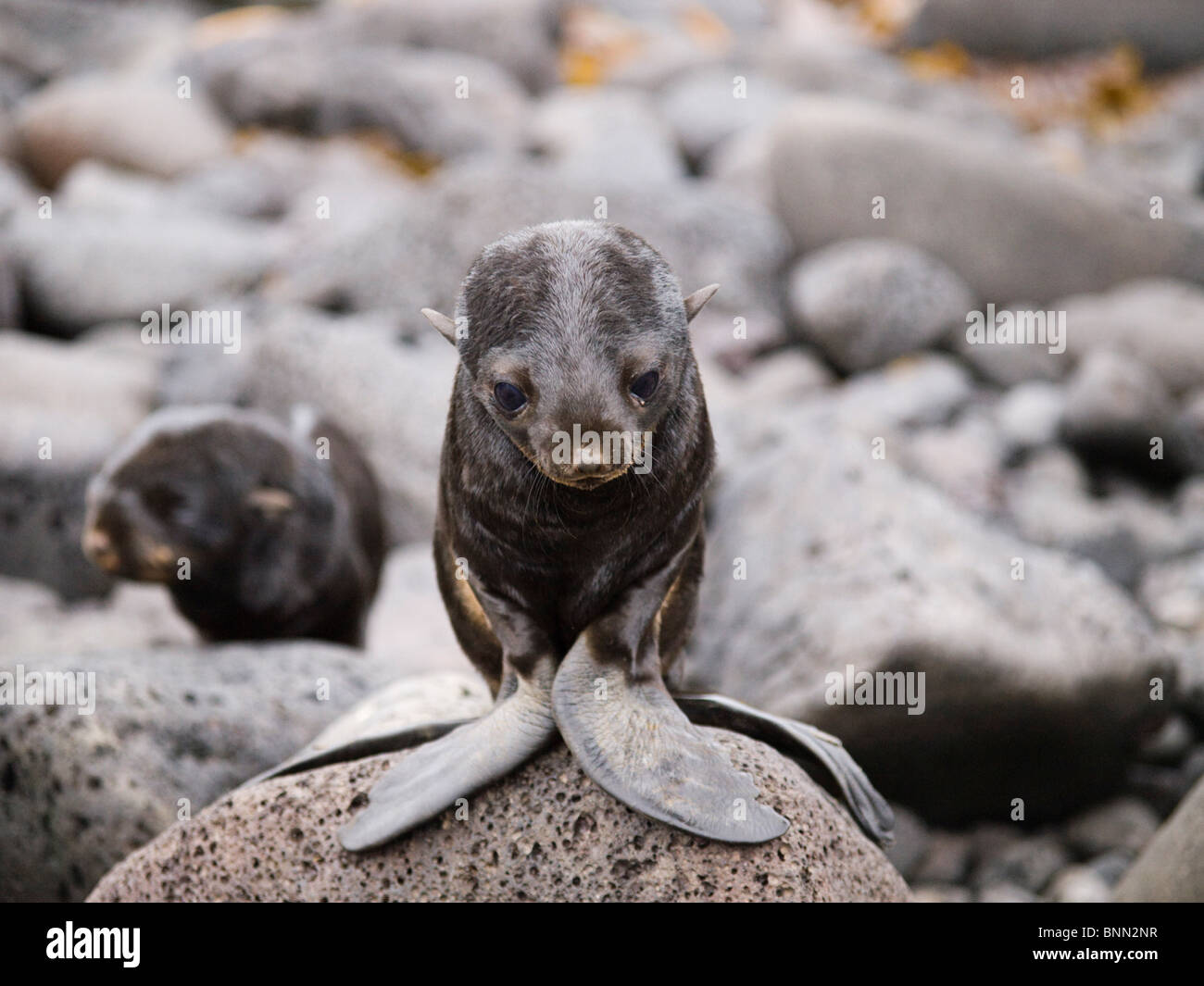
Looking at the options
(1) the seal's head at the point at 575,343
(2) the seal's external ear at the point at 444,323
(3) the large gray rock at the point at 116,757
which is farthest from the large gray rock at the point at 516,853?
(2) the seal's external ear at the point at 444,323

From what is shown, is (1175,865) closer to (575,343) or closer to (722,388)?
(575,343)

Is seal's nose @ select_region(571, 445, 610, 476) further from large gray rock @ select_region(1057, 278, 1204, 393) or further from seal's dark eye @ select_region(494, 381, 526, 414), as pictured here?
large gray rock @ select_region(1057, 278, 1204, 393)

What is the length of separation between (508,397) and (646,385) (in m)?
0.37

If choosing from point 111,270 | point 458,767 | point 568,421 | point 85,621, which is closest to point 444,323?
point 568,421

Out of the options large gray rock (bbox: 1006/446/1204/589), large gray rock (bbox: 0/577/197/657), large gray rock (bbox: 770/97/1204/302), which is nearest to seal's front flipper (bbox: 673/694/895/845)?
large gray rock (bbox: 0/577/197/657)

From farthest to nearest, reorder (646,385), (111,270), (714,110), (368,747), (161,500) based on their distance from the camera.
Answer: (714,110) → (111,270) → (161,500) → (368,747) → (646,385)

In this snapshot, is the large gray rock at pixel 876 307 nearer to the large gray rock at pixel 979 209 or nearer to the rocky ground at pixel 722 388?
the rocky ground at pixel 722 388

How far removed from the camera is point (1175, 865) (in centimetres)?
486

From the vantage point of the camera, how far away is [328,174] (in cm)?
1559

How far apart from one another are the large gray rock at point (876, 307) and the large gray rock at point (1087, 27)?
322 inches

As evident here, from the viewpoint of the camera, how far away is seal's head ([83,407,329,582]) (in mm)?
6172

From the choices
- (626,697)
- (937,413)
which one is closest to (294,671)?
(626,697)

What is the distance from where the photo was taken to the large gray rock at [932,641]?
21.5 ft

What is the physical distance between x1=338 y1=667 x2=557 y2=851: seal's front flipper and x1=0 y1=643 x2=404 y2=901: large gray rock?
152cm
